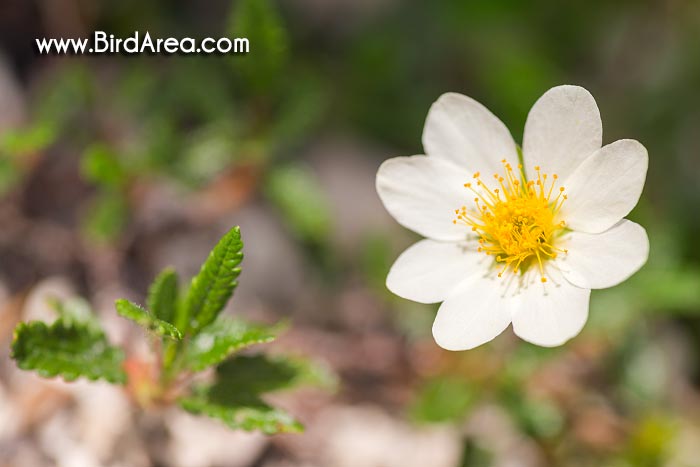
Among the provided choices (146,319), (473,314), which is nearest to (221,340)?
(146,319)

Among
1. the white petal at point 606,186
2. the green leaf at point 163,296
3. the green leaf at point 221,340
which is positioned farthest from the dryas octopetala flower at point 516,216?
the green leaf at point 163,296

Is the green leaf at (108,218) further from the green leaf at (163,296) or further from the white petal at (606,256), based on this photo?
the white petal at (606,256)

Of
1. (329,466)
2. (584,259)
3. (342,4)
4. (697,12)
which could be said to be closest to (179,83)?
(342,4)

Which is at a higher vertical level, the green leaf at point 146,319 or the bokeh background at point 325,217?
the bokeh background at point 325,217

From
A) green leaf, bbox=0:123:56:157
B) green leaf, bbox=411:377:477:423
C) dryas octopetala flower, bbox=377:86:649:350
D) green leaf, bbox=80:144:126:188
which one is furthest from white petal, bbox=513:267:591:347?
green leaf, bbox=0:123:56:157

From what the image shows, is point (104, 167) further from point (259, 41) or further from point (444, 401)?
point (444, 401)

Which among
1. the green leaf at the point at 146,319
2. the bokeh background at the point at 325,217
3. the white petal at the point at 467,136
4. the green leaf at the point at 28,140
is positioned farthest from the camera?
the bokeh background at the point at 325,217
